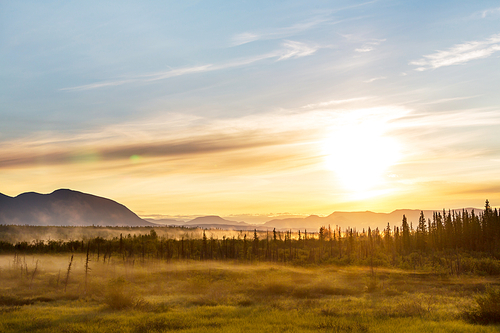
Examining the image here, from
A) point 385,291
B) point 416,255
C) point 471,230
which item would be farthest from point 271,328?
point 471,230

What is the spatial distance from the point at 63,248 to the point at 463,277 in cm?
17336

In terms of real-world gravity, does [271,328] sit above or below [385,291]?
above

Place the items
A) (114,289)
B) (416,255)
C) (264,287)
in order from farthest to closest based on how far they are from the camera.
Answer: (416,255) → (264,287) → (114,289)

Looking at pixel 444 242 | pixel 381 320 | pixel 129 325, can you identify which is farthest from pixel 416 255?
pixel 129 325

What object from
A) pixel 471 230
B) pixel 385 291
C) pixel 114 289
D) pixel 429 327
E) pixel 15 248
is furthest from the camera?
pixel 15 248

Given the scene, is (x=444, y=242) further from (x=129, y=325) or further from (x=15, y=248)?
(x=15, y=248)

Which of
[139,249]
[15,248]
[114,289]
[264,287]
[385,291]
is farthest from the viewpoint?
[139,249]

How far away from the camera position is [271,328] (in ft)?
80.4

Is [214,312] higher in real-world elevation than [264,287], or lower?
higher

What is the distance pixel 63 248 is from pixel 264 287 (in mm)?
155214

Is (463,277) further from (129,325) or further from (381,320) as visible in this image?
(129,325)

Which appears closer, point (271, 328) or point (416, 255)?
point (271, 328)

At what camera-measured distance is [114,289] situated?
126 feet

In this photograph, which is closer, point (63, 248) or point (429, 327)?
point (429, 327)
